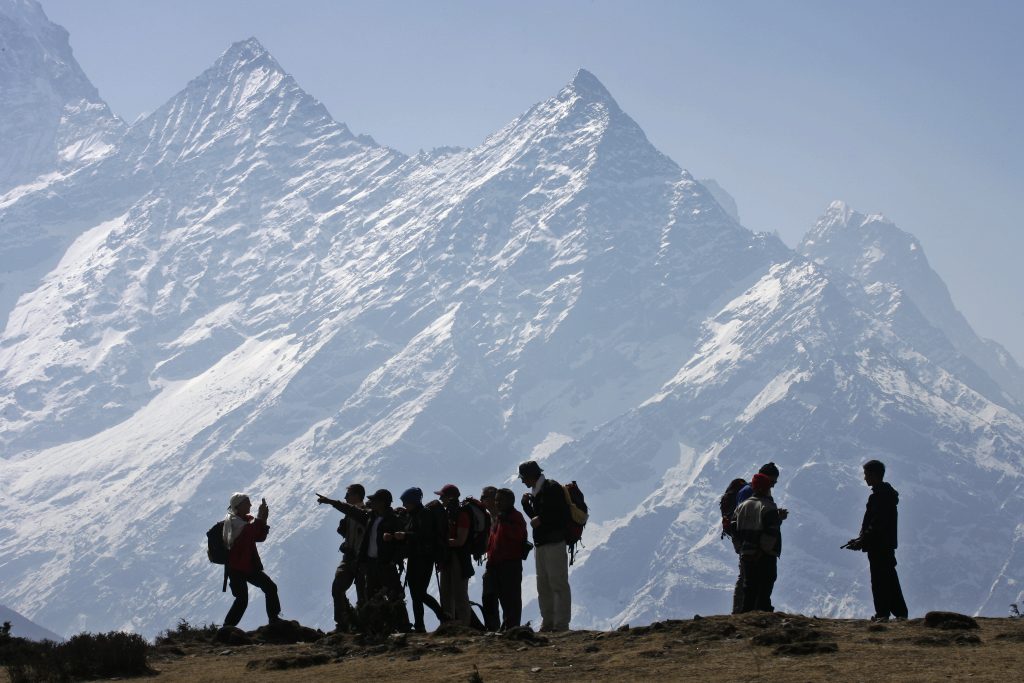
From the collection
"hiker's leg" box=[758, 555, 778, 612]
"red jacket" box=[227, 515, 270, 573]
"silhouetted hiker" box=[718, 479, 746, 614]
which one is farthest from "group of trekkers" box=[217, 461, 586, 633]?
"hiker's leg" box=[758, 555, 778, 612]

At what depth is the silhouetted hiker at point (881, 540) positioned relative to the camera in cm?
2078

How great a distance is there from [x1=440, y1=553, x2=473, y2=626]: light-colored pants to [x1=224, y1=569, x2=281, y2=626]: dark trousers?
7.93 ft

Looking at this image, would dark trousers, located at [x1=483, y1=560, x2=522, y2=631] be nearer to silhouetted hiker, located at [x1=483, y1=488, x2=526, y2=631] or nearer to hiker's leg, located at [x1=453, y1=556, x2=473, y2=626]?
silhouetted hiker, located at [x1=483, y1=488, x2=526, y2=631]

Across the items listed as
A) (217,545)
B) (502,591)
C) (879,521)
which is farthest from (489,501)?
(879,521)

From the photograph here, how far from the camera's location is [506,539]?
2177cm

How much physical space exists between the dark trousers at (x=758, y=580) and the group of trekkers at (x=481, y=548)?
0.02 m

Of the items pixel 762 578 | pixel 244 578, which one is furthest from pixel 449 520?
pixel 762 578

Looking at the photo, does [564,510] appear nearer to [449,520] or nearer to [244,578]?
[449,520]

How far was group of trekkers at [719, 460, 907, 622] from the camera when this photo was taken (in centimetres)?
2011

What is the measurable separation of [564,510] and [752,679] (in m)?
6.40

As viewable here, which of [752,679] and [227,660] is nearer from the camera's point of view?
[752,679]

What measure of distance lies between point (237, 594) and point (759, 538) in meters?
7.29

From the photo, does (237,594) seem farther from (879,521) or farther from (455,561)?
(879,521)

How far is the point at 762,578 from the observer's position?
20.4 metres
